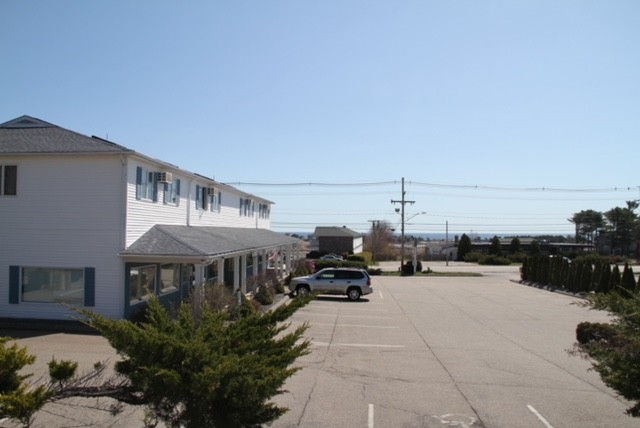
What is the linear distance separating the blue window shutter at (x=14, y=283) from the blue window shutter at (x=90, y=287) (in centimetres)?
247

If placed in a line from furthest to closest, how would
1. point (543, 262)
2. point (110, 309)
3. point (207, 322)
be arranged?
point (543, 262)
point (110, 309)
point (207, 322)

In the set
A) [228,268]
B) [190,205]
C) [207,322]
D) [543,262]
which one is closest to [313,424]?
[207,322]

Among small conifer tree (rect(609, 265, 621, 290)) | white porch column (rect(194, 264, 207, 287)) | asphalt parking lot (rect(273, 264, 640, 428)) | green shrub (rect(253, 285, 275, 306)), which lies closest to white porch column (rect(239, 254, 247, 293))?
green shrub (rect(253, 285, 275, 306))

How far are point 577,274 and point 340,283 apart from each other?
59.1 ft

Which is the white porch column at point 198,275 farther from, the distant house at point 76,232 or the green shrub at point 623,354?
the green shrub at point 623,354

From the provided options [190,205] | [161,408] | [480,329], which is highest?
[190,205]

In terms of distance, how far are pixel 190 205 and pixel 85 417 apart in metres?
16.0

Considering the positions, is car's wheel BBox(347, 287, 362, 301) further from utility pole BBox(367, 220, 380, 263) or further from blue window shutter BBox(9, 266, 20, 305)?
utility pole BBox(367, 220, 380, 263)

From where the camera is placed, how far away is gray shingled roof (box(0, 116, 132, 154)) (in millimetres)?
18047

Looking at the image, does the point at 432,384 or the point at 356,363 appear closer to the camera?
the point at 432,384

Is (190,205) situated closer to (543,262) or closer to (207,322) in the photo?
(207,322)

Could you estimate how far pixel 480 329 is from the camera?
19.7 metres

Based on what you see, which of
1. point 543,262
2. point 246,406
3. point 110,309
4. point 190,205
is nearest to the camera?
point 246,406

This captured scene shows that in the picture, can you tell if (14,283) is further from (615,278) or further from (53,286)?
(615,278)
